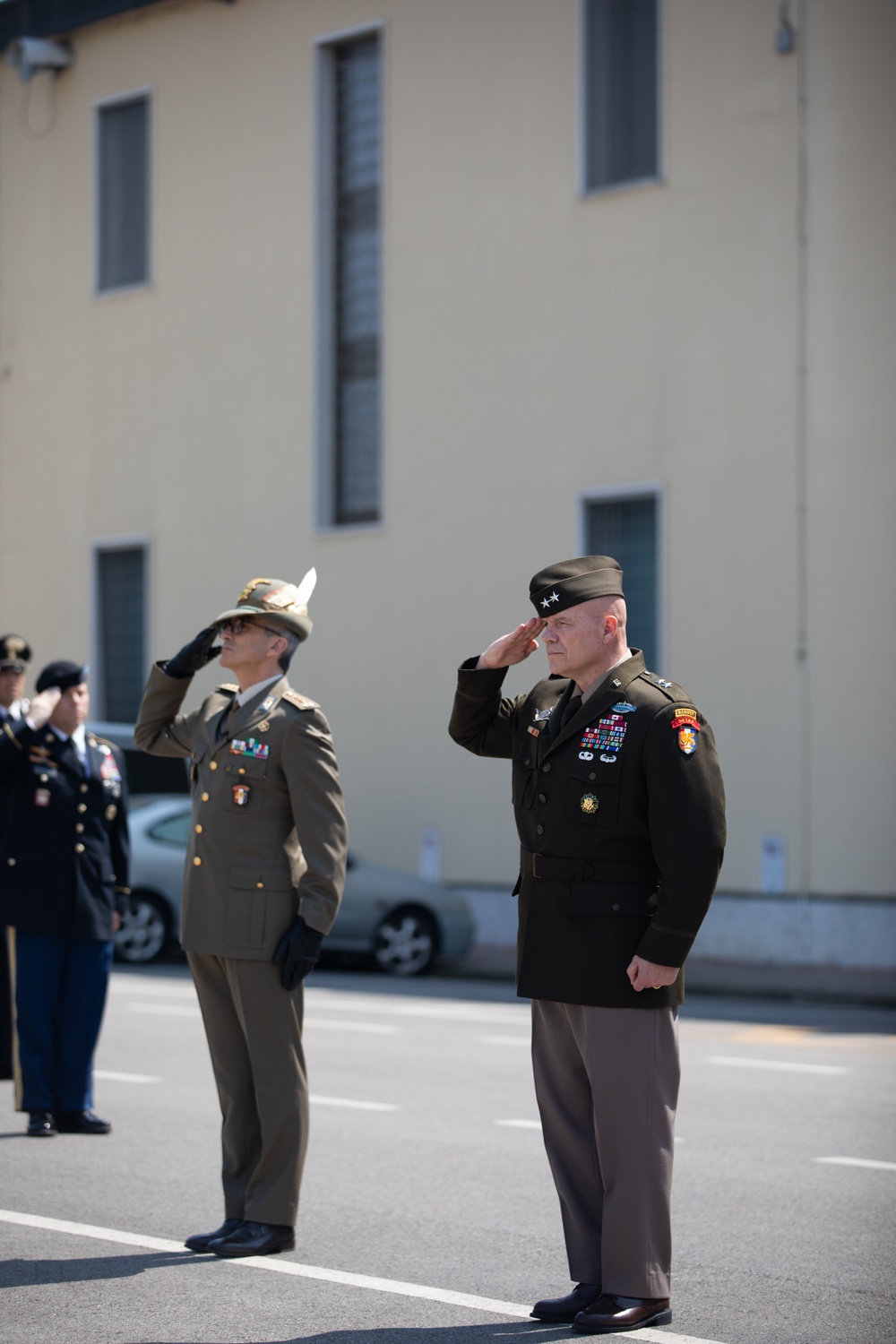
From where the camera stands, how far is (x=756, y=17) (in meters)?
19.0

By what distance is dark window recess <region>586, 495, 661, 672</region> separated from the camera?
20.1 metres

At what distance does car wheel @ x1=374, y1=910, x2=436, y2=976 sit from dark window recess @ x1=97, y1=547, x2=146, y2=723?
27.5 ft

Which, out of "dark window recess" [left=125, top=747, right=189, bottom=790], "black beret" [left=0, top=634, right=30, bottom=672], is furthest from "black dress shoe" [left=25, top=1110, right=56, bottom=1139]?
"dark window recess" [left=125, top=747, right=189, bottom=790]

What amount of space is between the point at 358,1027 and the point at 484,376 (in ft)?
34.0

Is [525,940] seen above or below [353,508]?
below

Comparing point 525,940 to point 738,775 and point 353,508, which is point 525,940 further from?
point 353,508

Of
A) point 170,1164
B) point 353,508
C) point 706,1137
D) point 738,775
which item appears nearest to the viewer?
point 170,1164

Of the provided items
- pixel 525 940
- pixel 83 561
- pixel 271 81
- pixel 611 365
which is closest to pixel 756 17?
pixel 611 365

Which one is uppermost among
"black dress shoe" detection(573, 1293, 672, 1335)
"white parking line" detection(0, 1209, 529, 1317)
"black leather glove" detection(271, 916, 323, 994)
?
"black leather glove" detection(271, 916, 323, 994)

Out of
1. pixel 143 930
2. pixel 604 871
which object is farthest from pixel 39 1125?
pixel 143 930

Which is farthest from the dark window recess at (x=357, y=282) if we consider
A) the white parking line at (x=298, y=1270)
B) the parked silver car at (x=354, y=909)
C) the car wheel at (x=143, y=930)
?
the white parking line at (x=298, y=1270)

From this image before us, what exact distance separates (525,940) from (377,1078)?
5.11m

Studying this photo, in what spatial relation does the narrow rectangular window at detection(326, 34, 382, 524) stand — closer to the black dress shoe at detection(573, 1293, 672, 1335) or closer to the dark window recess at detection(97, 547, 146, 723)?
the dark window recess at detection(97, 547, 146, 723)

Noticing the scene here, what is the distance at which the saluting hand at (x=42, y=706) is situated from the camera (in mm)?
7836
